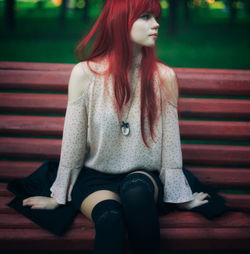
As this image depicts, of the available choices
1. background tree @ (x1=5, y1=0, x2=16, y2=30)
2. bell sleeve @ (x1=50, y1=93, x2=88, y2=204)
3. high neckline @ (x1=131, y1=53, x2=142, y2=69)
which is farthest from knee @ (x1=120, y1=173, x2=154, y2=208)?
background tree @ (x1=5, y1=0, x2=16, y2=30)

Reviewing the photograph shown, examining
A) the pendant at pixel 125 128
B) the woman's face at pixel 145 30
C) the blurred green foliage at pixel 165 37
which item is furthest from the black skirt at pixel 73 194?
the blurred green foliage at pixel 165 37

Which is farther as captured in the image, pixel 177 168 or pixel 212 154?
pixel 212 154

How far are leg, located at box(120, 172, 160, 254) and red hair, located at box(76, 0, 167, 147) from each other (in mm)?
375

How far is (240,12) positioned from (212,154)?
2.47 m

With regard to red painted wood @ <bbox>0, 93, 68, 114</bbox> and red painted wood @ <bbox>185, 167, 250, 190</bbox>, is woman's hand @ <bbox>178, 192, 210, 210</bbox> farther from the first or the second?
red painted wood @ <bbox>0, 93, 68, 114</bbox>

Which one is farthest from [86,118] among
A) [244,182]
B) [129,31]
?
[244,182]

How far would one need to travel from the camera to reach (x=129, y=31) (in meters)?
1.78

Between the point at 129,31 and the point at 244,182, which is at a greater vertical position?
the point at 129,31

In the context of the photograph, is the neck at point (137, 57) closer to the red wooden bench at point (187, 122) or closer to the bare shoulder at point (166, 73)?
the bare shoulder at point (166, 73)

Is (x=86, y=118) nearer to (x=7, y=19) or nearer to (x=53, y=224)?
(x=53, y=224)

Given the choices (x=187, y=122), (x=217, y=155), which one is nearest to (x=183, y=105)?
(x=187, y=122)

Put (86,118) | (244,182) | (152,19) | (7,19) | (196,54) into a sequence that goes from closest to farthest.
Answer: (152,19) → (86,118) → (244,182) → (7,19) → (196,54)

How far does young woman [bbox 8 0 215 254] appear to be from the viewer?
1795 millimetres

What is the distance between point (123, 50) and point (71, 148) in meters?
0.69
